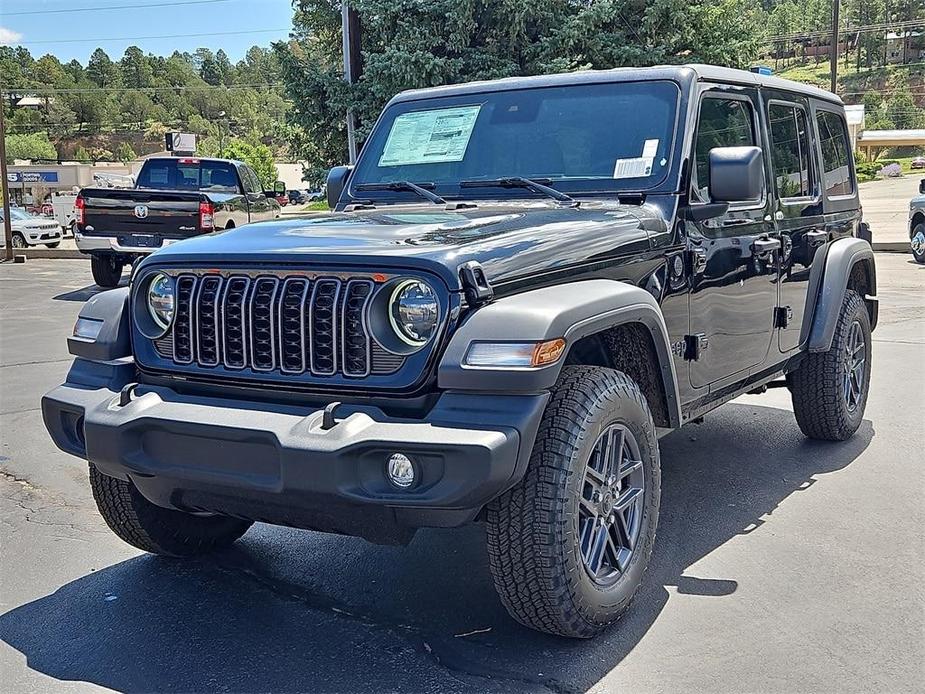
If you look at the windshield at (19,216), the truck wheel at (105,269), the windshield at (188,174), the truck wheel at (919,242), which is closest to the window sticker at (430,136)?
the truck wheel at (105,269)

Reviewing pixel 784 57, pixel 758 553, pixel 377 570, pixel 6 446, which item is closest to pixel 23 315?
pixel 6 446

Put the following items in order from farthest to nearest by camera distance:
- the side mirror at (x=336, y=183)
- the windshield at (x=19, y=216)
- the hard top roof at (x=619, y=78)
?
the windshield at (x=19, y=216) < the side mirror at (x=336, y=183) < the hard top roof at (x=619, y=78)

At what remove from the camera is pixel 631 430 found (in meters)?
3.59

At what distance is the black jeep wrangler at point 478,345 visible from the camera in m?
3.04

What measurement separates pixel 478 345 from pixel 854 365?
383 centimetres

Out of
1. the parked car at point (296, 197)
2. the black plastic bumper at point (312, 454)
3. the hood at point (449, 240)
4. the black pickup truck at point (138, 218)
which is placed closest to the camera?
the black plastic bumper at point (312, 454)

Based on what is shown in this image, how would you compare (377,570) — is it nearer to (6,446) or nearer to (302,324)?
(302,324)

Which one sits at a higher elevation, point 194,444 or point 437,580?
point 194,444

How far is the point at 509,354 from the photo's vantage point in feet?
9.95

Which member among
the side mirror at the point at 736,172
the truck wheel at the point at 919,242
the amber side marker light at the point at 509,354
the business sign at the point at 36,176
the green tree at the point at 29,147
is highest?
the green tree at the point at 29,147

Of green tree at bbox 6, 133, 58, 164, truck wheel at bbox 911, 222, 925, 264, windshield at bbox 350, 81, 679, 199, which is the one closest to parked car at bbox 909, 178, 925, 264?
truck wheel at bbox 911, 222, 925, 264

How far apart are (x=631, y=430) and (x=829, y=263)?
2.58 m

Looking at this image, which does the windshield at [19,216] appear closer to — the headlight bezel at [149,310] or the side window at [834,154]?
the side window at [834,154]

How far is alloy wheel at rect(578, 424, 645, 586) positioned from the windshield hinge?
0.62m
